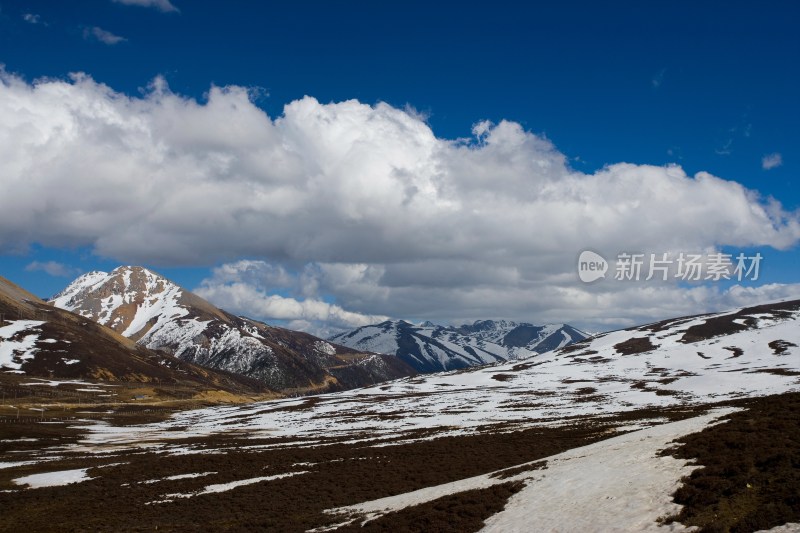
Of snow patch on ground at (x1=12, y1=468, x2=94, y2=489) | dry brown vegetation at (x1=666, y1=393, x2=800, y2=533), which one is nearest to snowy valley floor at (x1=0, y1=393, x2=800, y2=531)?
dry brown vegetation at (x1=666, y1=393, x2=800, y2=533)

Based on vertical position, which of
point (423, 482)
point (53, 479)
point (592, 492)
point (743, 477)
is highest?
point (743, 477)

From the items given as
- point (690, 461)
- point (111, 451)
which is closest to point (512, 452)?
point (690, 461)

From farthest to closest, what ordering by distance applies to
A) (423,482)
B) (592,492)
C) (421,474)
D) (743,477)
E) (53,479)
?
(53,479) < (421,474) < (423,482) < (592,492) < (743,477)

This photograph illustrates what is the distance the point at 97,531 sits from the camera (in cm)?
3278

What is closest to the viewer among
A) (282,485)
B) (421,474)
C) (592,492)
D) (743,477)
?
(743,477)

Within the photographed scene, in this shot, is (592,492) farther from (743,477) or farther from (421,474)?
(421,474)

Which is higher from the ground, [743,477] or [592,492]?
[743,477]

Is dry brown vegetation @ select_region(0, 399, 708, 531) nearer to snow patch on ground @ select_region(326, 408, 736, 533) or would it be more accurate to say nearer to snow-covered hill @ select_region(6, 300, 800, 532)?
snow-covered hill @ select_region(6, 300, 800, 532)

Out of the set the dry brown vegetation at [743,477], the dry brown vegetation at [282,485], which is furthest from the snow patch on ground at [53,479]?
the dry brown vegetation at [743,477]

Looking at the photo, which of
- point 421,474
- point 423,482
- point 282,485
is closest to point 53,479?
point 282,485

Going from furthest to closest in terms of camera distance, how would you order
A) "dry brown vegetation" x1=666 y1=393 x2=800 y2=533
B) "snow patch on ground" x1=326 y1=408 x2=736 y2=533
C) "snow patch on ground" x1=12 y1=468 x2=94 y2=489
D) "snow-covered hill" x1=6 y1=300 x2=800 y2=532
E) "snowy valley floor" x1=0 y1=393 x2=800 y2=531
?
"snow patch on ground" x1=12 y1=468 x2=94 y2=489 → "snow-covered hill" x1=6 y1=300 x2=800 y2=532 → "snowy valley floor" x1=0 y1=393 x2=800 y2=531 → "snow patch on ground" x1=326 y1=408 x2=736 y2=533 → "dry brown vegetation" x1=666 y1=393 x2=800 y2=533

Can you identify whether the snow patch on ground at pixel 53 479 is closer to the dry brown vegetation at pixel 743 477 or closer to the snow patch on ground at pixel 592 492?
the snow patch on ground at pixel 592 492

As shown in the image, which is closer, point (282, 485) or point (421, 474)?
point (282, 485)

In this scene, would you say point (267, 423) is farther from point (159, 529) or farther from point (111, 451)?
point (159, 529)
